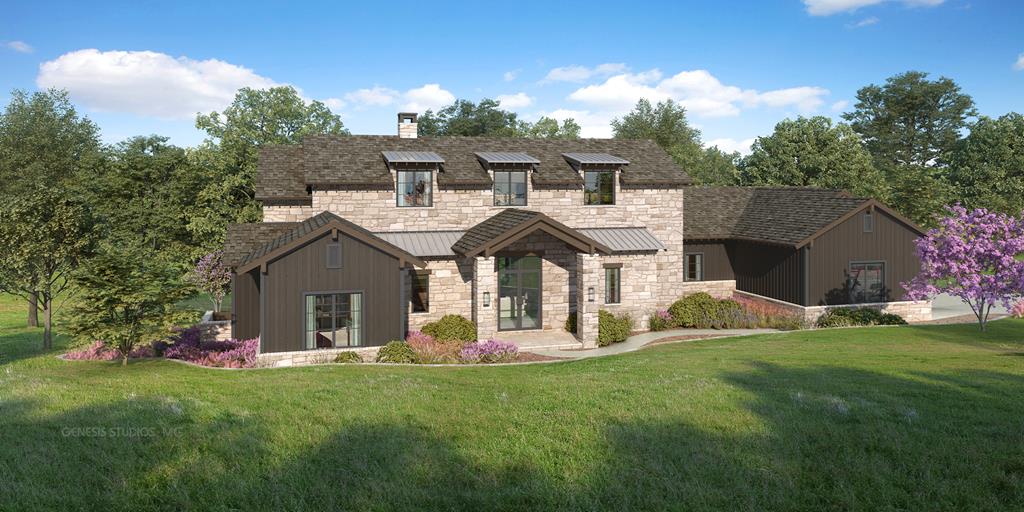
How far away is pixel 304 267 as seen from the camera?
21.1m

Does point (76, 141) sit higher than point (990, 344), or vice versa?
point (76, 141)

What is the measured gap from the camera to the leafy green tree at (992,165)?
6222 centimetres

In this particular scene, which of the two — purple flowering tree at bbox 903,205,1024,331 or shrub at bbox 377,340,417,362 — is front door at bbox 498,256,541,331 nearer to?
shrub at bbox 377,340,417,362

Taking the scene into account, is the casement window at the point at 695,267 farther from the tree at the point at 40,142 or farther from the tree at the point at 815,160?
the tree at the point at 40,142

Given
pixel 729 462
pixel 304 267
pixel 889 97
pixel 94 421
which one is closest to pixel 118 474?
pixel 94 421

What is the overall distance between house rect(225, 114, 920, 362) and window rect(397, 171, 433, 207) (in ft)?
0.19

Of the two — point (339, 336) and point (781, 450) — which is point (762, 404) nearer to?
point (781, 450)

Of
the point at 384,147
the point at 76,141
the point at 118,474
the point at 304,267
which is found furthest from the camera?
the point at 76,141

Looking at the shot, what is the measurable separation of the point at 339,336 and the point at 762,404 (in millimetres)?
14233

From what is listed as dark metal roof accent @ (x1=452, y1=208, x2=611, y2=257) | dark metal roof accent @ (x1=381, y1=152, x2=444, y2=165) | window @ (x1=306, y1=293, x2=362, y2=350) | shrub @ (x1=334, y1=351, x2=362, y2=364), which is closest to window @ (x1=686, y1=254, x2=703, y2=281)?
dark metal roof accent @ (x1=452, y1=208, x2=611, y2=257)

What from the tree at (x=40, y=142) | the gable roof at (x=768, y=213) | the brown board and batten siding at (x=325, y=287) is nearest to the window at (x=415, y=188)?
the brown board and batten siding at (x=325, y=287)

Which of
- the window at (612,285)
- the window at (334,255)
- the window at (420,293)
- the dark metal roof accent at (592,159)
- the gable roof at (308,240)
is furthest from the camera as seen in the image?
the dark metal roof accent at (592,159)

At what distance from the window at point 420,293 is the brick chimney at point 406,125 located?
907 cm

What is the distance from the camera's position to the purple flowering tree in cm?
2386
